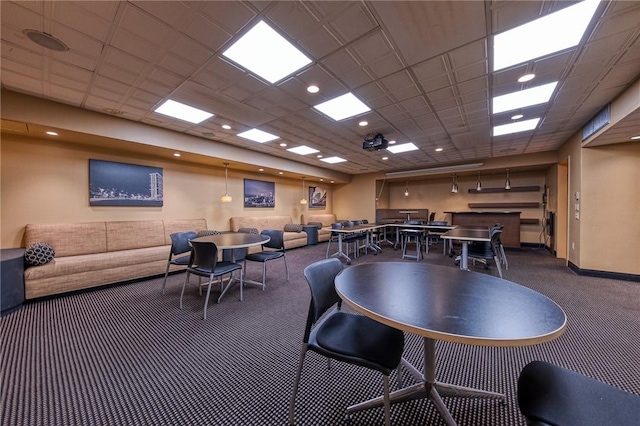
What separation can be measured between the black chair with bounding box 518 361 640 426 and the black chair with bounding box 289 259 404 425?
1.62 ft

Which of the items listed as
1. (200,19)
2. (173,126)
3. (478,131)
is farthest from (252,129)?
(478,131)

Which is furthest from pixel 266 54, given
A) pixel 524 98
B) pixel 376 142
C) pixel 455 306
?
pixel 524 98

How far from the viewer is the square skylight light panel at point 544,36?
5.67 ft

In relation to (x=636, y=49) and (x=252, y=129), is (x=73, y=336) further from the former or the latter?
(x=636, y=49)

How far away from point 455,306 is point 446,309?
7cm

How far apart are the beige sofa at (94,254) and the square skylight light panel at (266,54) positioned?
11.9 ft

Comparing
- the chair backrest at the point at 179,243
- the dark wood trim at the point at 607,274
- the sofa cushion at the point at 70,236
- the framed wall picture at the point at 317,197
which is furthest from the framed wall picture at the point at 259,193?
the dark wood trim at the point at 607,274

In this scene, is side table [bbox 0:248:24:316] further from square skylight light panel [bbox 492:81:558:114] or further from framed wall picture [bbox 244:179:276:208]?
square skylight light panel [bbox 492:81:558:114]

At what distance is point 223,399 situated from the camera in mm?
1507

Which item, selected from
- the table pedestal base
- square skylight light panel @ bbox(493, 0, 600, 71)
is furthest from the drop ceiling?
the table pedestal base

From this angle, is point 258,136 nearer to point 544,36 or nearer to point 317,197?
point 544,36

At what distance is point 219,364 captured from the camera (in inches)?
72.7

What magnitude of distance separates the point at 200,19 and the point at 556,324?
2900 millimetres

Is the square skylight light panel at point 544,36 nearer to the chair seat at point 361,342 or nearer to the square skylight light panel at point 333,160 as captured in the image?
the chair seat at point 361,342
